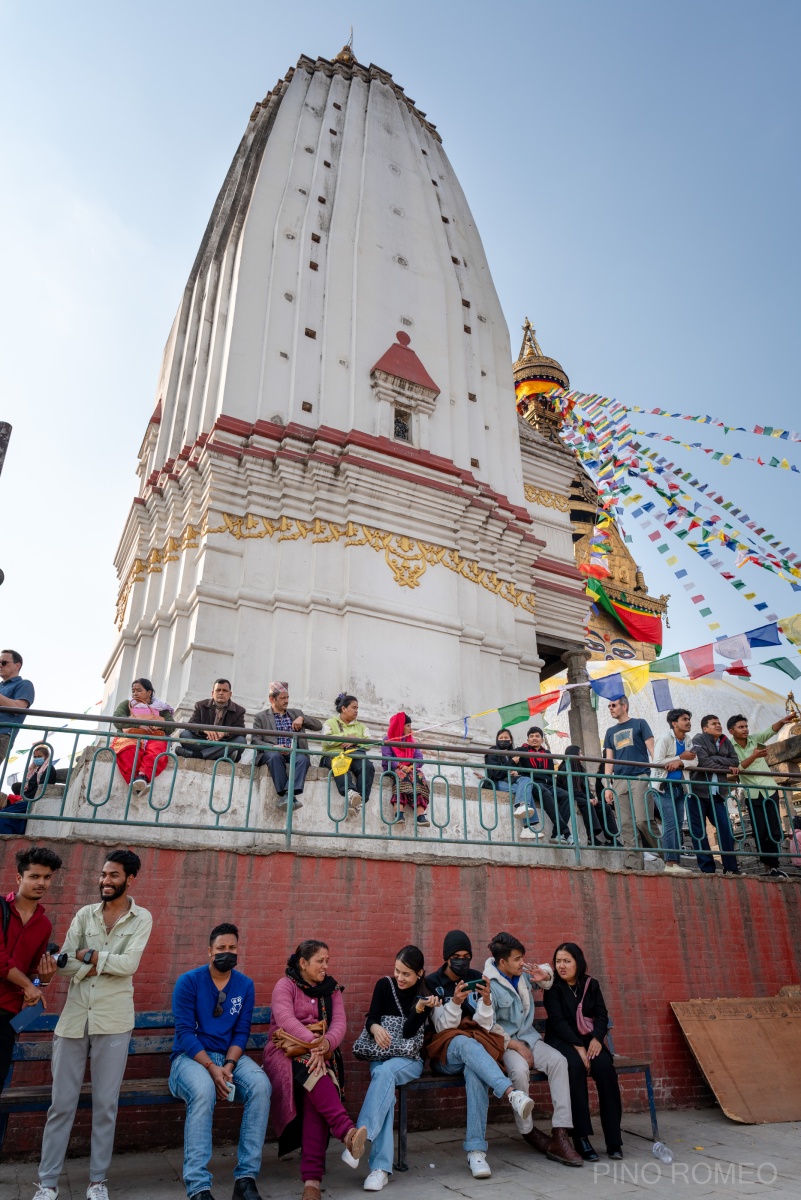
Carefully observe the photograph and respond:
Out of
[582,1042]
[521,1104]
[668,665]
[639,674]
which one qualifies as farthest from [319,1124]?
[639,674]

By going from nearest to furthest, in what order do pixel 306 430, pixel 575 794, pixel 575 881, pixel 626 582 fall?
1. pixel 575 881
2. pixel 575 794
3. pixel 306 430
4. pixel 626 582

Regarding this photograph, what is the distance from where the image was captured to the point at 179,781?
268 inches

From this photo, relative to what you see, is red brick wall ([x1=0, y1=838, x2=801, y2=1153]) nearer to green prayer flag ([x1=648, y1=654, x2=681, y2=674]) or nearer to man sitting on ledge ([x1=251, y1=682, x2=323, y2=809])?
man sitting on ledge ([x1=251, y1=682, x2=323, y2=809])

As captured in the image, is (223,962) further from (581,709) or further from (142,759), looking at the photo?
(581,709)

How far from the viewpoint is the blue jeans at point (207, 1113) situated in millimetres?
3955

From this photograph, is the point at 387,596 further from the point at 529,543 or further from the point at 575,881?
the point at 575,881

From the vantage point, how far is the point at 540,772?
7.08m

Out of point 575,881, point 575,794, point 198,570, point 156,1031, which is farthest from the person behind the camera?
point 198,570

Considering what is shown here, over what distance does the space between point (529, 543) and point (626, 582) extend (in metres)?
26.6

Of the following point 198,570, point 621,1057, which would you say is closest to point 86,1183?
point 621,1057

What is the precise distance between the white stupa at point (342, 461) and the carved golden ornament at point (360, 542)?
36 mm

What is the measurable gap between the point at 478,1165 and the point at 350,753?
3.18 m

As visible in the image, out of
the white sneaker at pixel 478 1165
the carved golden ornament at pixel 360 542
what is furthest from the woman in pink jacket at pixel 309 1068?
the carved golden ornament at pixel 360 542

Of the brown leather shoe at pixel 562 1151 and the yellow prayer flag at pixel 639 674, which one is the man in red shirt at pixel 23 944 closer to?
the brown leather shoe at pixel 562 1151
